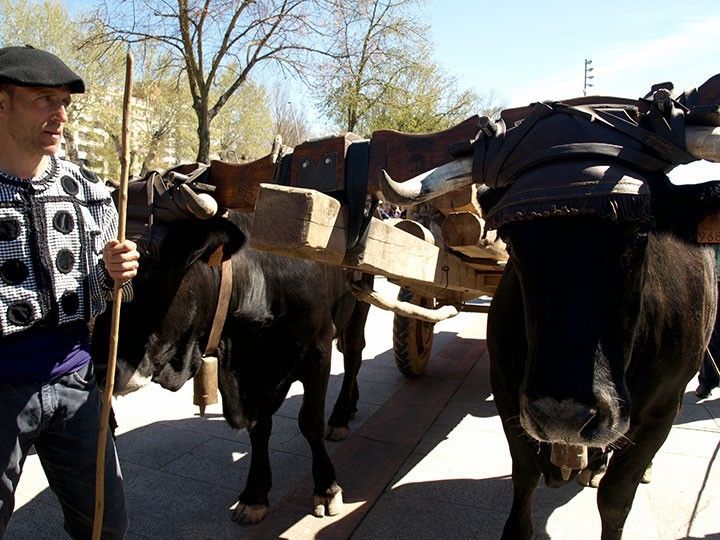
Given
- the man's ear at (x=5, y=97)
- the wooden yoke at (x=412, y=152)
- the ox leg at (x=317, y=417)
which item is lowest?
the ox leg at (x=317, y=417)

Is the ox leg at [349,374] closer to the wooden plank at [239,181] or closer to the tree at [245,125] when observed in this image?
the wooden plank at [239,181]

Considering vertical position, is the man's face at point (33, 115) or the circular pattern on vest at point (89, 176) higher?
the man's face at point (33, 115)

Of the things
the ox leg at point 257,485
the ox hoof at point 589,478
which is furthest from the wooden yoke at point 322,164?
the ox hoof at point 589,478

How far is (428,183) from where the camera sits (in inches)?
76.7

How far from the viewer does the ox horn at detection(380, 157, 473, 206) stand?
1.85m

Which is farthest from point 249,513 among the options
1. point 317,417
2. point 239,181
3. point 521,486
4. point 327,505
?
point 239,181

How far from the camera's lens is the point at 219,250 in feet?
9.90

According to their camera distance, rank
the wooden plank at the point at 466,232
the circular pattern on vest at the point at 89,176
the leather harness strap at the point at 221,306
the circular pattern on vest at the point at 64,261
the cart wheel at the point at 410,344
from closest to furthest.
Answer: the circular pattern on vest at the point at 64,261 → the circular pattern on vest at the point at 89,176 → the wooden plank at the point at 466,232 → the leather harness strap at the point at 221,306 → the cart wheel at the point at 410,344

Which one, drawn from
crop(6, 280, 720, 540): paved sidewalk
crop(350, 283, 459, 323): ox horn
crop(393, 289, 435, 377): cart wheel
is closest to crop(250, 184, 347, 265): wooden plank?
crop(350, 283, 459, 323): ox horn

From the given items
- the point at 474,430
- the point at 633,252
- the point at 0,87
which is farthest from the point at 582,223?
the point at 474,430

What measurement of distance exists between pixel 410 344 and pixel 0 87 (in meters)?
4.28

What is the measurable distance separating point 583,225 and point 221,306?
201 cm

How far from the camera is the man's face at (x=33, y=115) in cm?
183

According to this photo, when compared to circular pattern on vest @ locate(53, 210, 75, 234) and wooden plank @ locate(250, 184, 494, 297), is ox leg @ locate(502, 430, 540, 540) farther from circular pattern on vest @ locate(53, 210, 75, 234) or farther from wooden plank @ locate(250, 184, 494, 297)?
circular pattern on vest @ locate(53, 210, 75, 234)
